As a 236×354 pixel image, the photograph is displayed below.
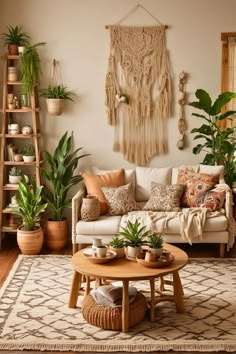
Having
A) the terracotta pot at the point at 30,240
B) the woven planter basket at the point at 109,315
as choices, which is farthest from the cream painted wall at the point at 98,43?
the woven planter basket at the point at 109,315

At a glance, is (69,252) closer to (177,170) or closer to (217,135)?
(177,170)

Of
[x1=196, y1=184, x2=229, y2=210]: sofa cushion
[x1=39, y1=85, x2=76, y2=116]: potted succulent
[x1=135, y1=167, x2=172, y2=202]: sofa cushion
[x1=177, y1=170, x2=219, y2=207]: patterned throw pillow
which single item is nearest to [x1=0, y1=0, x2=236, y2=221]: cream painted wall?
[x1=39, y1=85, x2=76, y2=116]: potted succulent

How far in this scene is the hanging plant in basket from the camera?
20.5 feet

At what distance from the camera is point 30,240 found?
579 cm

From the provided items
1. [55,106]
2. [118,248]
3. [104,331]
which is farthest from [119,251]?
[55,106]

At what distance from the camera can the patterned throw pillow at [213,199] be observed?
18.9 ft

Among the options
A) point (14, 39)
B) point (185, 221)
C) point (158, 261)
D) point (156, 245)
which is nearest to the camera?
point (158, 261)

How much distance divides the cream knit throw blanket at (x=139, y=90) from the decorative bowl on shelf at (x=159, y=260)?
2362mm

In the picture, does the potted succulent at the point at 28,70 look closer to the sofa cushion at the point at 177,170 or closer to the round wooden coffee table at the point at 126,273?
the sofa cushion at the point at 177,170

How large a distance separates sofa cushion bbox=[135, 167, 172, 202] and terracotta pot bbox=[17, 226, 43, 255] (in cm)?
116

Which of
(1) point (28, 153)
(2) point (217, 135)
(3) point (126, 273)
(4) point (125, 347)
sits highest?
(2) point (217, 135)

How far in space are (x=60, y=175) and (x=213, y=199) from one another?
5.34ft

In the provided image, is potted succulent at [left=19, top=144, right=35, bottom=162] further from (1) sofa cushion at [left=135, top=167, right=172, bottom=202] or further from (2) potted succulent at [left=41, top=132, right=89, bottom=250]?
(1) sofa cushion at [left=135, top=167, right=172, bottom=202]

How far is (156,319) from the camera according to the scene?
13.8 ft
